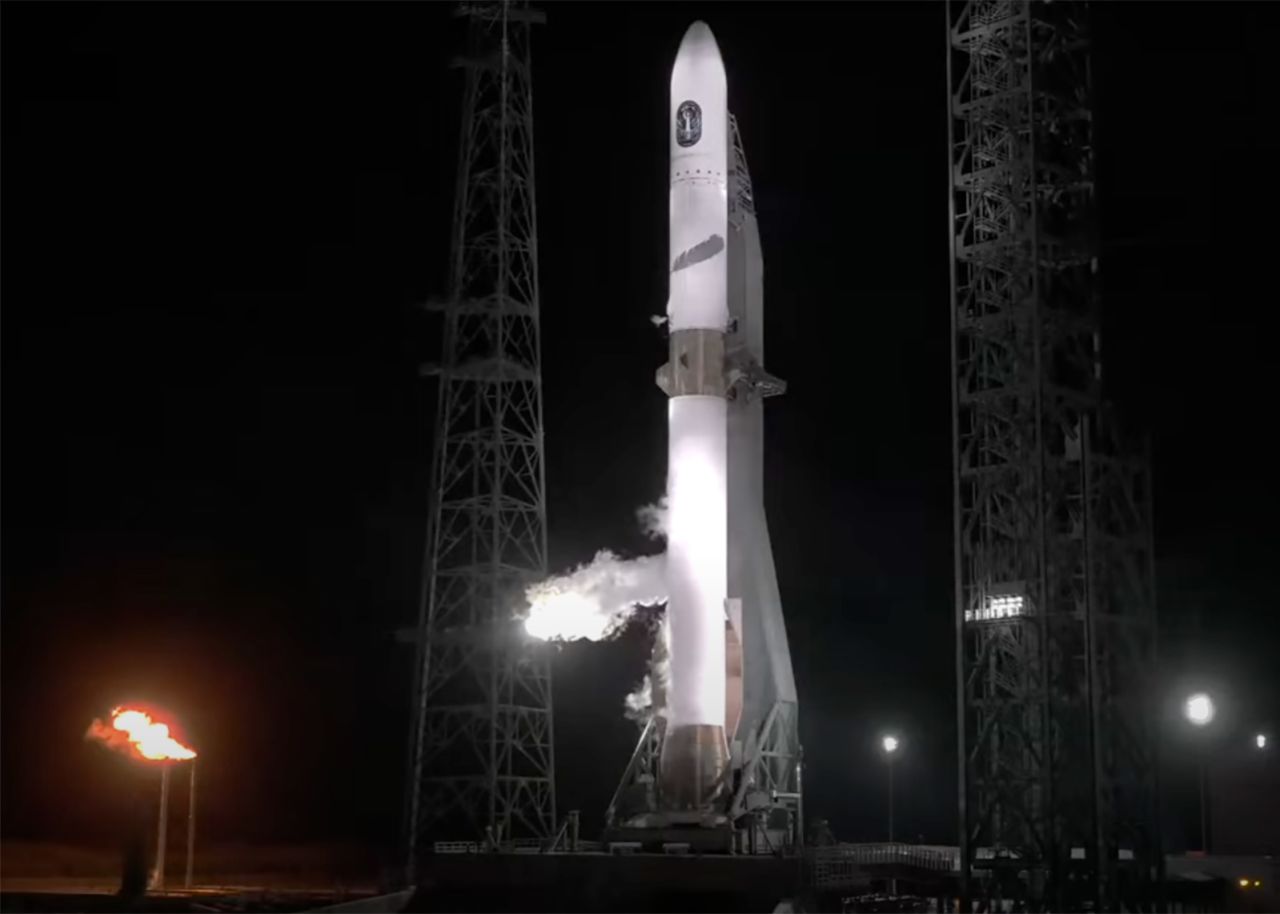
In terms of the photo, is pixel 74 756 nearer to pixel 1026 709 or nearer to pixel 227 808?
pixel 227 808

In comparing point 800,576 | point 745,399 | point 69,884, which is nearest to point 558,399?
point 800,576

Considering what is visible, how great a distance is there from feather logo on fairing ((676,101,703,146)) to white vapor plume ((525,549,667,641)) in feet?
29.8

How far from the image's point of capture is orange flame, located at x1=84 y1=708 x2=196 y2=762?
30914 mm

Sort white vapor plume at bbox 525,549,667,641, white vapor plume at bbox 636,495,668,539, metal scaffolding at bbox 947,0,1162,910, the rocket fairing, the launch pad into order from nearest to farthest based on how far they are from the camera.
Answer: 1. metal scaffolding at bbox 947,0,1162,910
2. the launch pad
3. the rocket fairing
4. white vapor plume at bbox 525,549,667,641
5. white vapor plume at bbox 636,495,668,539

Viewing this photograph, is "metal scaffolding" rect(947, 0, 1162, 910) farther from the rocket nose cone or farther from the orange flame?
the orange flame

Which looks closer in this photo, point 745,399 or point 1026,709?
point 1026,709

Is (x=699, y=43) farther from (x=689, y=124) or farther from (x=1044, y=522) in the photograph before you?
(x=1044, y=522)

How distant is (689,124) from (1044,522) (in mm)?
11530

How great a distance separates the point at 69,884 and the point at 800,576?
2474 centimetres

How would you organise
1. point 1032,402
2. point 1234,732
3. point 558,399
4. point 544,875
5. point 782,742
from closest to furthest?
point 1032,402 → point 544,875 → point 782,742 → point 1234,732 → point 558,399

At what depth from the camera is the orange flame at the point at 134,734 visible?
101 feet

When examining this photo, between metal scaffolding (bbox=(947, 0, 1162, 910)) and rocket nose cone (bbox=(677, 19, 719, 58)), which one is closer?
metal scaffolding (bbox=(947, 0, 1162, 910))

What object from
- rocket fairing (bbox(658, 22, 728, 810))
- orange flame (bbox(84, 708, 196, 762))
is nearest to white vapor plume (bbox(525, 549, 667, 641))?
rocket fairing (bbox(658, 22, 728, 810))

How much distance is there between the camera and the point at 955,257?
32719 millimetres
